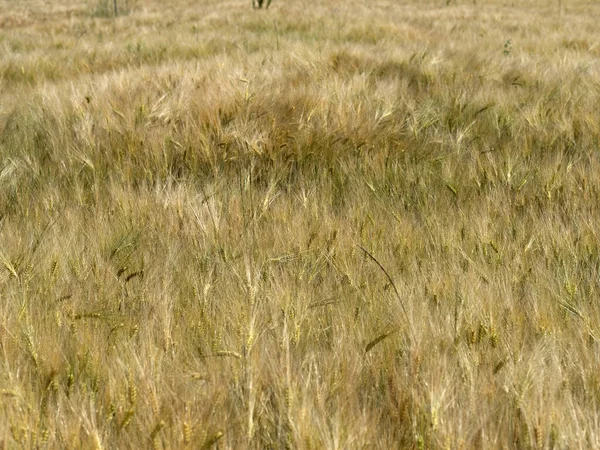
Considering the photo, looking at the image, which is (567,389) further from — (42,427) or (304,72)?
(304,72)

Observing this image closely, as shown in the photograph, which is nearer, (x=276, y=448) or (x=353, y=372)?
(x=276, y=448)

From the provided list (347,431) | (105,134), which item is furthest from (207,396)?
(105,134)

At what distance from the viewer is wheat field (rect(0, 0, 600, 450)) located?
3.10 feet

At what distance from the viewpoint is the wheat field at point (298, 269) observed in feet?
3.10

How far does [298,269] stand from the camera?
1.47 meters

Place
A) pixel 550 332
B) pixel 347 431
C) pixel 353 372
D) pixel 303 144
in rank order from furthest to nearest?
pixel 303 144 → pixel 550 332 → pixel 353 372 → pixel 347 431

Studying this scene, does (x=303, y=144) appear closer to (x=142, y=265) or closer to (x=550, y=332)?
(x=142, y=265)

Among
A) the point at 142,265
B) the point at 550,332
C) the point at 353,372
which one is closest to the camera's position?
the point at 353,372

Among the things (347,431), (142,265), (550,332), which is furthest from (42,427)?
(550,332)

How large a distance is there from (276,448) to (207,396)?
158 millimetres

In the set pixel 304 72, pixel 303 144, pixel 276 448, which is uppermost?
pixel 304 72

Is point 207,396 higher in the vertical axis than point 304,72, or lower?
lower

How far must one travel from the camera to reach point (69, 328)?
3.87 ft

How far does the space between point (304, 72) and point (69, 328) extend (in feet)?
9.50
